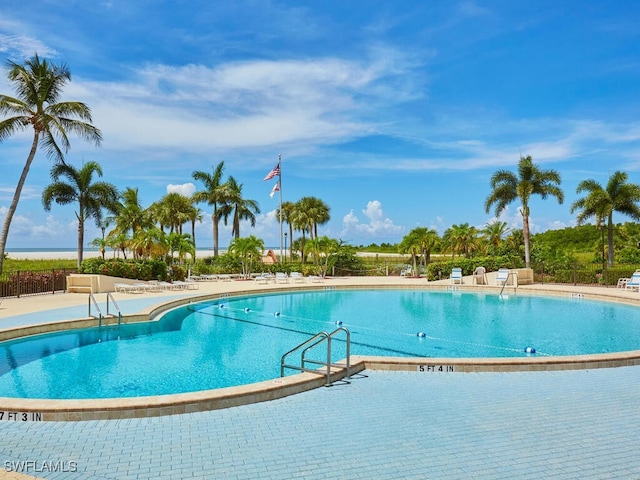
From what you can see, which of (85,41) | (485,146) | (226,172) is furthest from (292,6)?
(226,172)

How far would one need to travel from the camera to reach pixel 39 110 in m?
19.5

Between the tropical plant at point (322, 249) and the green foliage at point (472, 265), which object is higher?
the tropical plant at point (322, 249)

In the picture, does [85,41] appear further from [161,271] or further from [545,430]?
[545,430]

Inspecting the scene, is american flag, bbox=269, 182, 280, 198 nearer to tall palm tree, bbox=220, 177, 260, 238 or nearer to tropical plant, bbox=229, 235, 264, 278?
tropical plant, bbox=229, 235, 264, 278

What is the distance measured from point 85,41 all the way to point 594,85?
67.5ft

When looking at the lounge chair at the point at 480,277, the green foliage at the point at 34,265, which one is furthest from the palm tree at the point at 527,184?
the green foliage at the point at 34,265

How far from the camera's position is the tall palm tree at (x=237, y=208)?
38250 mm

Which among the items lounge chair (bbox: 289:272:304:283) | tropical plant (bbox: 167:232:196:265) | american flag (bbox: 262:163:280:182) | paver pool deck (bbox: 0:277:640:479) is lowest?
paver pool deck (bbox: 0:277:640:479)

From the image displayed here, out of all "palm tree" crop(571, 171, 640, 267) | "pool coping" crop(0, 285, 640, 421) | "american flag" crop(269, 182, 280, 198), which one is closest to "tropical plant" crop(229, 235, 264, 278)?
"american flag" crop(269, 182, 280, 198)

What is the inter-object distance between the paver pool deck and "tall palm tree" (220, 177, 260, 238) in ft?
108

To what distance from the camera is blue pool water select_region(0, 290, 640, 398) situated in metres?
8.15

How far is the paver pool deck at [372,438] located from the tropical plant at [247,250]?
22.2m

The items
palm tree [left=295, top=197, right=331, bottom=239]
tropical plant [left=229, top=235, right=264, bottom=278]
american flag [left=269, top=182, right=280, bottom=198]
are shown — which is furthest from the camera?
palm tree [left=295, top=197, right=331, bottom=239]

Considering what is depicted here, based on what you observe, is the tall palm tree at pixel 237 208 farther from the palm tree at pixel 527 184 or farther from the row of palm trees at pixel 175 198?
the palm tree at pixel 527 184
